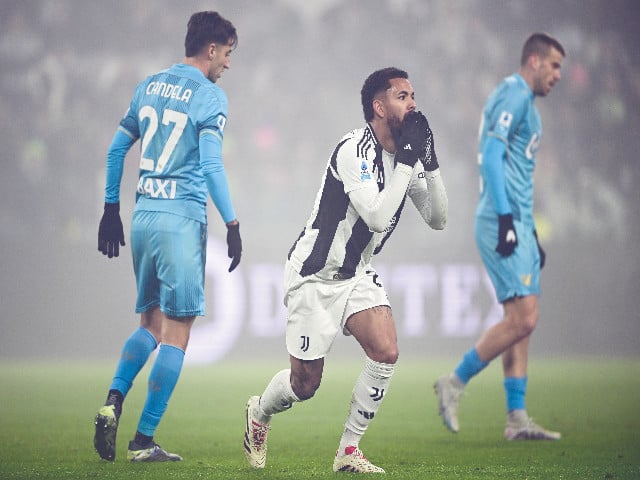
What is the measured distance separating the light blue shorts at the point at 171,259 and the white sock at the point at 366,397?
3.63 feet

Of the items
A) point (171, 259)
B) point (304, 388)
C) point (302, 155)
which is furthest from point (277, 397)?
point (302, 155)

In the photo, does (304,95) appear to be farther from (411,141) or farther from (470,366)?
(411,141)

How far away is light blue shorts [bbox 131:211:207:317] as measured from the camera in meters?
5.61

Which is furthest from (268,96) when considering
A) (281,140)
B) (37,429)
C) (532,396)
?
(37,429)

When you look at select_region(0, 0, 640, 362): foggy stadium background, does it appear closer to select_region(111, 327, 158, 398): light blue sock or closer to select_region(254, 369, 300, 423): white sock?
select_region(111, 327, 158, 398): light blue sock

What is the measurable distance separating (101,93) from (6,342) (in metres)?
4.28

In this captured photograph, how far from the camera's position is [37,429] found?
7.60 meters

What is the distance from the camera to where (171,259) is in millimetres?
5637

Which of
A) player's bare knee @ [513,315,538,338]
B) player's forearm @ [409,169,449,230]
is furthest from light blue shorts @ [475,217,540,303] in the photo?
player's forearm @ [409,169,449,230]

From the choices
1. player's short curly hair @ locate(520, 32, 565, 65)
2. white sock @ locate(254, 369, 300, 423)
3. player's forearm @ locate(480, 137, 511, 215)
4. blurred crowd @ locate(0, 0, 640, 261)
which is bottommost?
white sock @ locate(254, 369, 300, 423)

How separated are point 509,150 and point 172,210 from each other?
2.64 m

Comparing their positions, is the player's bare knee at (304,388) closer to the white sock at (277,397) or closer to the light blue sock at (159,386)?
the white sock at (277,397)

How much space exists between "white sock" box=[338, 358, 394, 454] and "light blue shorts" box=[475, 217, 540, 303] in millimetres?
2263

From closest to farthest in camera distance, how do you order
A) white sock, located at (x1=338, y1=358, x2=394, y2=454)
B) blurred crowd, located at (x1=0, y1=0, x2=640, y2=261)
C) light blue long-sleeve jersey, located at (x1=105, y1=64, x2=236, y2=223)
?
white sock, located at (x1=338, y1=358, x2=394, y2=454) < light blue long-sleeve jersey, located at (x1=105, y1=64, x2=236, y2=223) < blurred crowd, located at (x1=0, y1=0, x2=640, y2=261)
